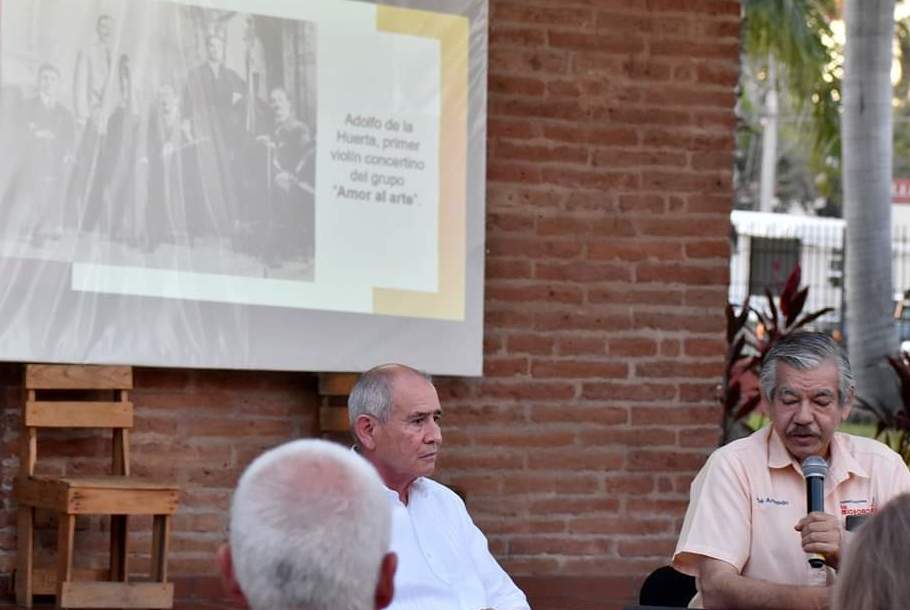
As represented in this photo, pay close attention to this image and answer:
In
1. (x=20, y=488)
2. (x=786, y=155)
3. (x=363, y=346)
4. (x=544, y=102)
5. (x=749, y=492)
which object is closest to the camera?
(x=749, y=492)

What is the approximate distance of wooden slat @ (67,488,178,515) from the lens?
596cm

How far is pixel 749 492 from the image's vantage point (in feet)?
13.8

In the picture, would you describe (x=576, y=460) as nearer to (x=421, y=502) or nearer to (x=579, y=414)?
(x=579, y=414)

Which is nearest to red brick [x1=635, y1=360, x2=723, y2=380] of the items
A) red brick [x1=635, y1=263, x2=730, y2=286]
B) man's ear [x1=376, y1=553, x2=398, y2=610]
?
red brick [x1=635, y1=263, x2=730, y2=286]

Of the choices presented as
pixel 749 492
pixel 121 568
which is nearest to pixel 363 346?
pixel 121 568

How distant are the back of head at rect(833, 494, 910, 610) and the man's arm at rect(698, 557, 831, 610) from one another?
5.63 feet

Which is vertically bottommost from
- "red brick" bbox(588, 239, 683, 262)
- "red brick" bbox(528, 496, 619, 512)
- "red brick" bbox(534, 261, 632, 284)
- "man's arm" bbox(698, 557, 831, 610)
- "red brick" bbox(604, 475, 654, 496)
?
"red brick" bbox(528, 496, 619, 512)

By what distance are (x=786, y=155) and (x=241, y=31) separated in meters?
39.2

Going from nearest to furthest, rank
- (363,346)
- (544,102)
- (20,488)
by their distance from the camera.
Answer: (20,488) → (363,346) → (544,102)

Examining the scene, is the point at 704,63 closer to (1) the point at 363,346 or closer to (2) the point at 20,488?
(1) the point at 363,346

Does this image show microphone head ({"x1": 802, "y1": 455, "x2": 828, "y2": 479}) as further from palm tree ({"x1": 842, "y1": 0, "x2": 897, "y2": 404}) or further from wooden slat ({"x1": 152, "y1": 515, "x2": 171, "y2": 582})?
palm tree ({"x1": 842, "y1": 0, "x2": 897, "y2": 404})

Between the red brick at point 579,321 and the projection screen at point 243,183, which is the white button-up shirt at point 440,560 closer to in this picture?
the projection screen at point 243,183

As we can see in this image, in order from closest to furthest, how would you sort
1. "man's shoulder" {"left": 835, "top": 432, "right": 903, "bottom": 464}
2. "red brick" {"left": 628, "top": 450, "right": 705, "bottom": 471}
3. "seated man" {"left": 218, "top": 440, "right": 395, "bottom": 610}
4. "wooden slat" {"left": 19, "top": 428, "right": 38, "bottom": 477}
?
"seated man" {"left": 218, "top": 440, "right": 395, "bottom": 610}, "man's shoulder" {"left": 835, "top": 432, "right": 903, "bottom": 464}, "wooden slat" {"left": 19, "top": 428, "right": 38, "bottom": 477}, "red brick" {"left": 628, "top": 450, "right": 705, "bottom": 471}

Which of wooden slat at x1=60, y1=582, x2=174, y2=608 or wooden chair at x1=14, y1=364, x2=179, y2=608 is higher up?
wooden chair at x1=14, y1=364, x2=179, y2=608
